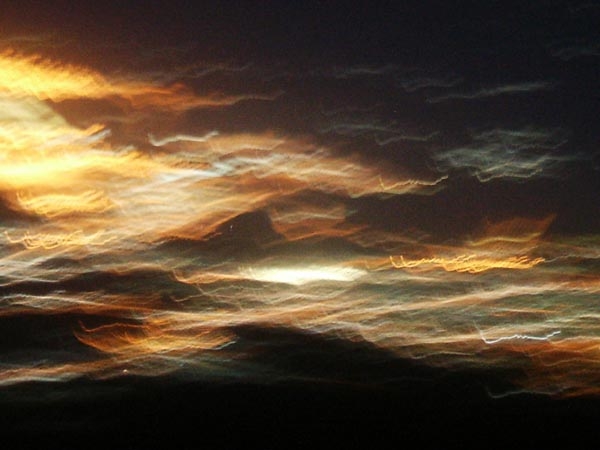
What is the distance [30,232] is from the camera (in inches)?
264

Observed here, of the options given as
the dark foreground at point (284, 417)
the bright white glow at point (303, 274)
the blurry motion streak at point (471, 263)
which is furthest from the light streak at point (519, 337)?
the bright white glow at point (303, 274)

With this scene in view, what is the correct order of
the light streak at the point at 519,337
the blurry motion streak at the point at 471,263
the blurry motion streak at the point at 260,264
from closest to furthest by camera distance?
the blurry motion streak at the point at 260,264, the blurry motion streak at the point at 471,263, the light streak at the point at 519,337

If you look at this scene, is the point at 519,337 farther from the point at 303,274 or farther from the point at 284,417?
the point at 284,417

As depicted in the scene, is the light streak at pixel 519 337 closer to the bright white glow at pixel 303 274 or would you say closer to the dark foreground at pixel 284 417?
the dark foreground at pixel 284 417

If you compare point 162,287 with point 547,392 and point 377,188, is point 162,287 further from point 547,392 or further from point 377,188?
point 547,392

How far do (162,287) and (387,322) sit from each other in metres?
1.89

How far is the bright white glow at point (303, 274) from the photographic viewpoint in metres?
6.95

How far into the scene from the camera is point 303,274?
6.96m

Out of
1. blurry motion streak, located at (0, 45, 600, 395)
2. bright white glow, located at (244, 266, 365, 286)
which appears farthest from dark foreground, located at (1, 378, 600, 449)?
bright white glow, located at (244, 266, 365, 286)

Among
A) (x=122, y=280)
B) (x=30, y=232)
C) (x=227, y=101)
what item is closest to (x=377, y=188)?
(x=227, y=101)

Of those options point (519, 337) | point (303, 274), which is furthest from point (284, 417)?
point (519, 337)

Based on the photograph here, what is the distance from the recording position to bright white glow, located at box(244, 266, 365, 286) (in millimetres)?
6949

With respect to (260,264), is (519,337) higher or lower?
lower

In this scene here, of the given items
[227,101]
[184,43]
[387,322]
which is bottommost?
[387,322]
